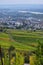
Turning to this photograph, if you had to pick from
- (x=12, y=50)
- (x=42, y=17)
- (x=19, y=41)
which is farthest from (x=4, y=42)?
(x=42, y=17)

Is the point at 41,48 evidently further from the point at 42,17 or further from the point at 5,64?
the point at 42,17

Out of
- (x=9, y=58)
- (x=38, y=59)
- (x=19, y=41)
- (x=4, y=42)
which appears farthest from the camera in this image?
(x=19, y=41)

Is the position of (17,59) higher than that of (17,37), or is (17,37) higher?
(17,59)

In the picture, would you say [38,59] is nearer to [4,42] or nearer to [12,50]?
[12,50]

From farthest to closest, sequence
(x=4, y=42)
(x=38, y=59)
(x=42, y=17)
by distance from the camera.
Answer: (x=42, y=17) < (x=4, y=42) < (x=38, y=59)

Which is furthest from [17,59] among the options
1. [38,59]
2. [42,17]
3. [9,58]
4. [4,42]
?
[42,17]

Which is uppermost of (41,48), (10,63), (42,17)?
(41,48)

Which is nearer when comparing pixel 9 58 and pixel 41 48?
pixel 41 48

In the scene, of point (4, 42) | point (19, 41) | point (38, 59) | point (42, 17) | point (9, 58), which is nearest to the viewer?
point (38, 59)

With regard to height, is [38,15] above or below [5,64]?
below

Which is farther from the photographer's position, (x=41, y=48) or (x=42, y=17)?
(x=42, y=17)
